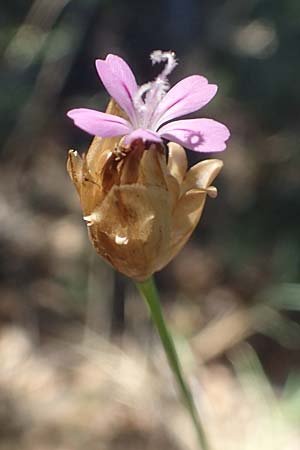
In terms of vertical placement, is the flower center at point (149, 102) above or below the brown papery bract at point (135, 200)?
above

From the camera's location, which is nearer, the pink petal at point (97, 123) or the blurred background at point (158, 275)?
the pink petal at point (97, 123)

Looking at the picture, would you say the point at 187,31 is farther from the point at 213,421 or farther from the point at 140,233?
the point at 140,233

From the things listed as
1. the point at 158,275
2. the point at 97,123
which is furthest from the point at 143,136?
the point at 158,275

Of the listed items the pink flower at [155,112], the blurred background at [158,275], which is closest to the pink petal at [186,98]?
the pink flower at [155,112]

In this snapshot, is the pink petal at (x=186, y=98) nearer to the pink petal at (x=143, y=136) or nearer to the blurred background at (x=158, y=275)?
the pink petal at (x=143, y=136)

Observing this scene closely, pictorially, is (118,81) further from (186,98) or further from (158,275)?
(158,275)

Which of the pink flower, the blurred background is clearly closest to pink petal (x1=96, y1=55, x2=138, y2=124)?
the pink flower

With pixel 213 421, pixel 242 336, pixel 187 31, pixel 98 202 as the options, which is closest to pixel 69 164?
pixel 98 202
